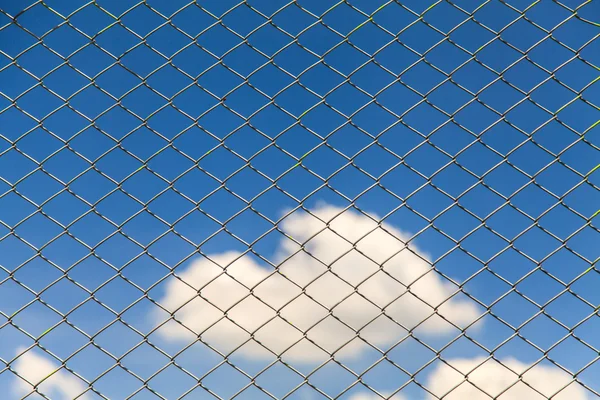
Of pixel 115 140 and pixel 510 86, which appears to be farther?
pixel 510 86

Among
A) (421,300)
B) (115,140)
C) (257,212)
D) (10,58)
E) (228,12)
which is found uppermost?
(228,12)

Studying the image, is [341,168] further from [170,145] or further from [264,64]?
[170,145]

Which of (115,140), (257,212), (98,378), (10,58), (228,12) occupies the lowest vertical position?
(98,378)

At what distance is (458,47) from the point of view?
2.95m

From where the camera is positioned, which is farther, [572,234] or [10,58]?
[572,234]

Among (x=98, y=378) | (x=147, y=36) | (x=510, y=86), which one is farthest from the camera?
(x=510, y=86)

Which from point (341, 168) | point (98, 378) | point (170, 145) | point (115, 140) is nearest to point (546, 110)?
point (341, 168)

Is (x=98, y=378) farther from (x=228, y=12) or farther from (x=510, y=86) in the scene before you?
(x=510, y=86)

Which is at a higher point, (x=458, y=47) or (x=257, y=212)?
(x=458, y=47)

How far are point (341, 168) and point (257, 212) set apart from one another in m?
0.43

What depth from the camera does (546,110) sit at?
9.78 ft

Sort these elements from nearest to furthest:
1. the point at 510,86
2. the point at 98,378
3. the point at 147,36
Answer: the point at 98,378, the point at 147,36, the point at 510,86

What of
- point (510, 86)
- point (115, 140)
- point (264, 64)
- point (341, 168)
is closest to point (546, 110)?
point (510, 86)

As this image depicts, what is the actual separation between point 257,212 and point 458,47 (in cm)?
124
